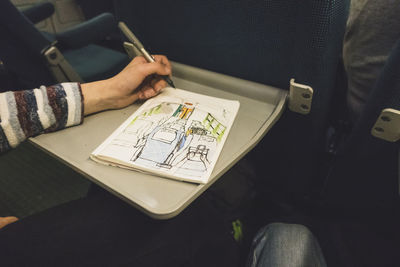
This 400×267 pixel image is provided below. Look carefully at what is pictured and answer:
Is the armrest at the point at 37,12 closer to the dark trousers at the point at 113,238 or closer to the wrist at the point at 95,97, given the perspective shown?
the wrist at the point at 95,97

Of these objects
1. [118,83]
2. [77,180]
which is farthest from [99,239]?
[77,180]

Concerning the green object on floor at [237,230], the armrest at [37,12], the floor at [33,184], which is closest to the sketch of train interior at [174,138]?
the green object on floor at [237,230]

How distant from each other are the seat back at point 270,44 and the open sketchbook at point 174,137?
0.43 ft

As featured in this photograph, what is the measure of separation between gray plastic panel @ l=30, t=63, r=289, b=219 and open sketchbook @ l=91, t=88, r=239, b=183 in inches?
0.6

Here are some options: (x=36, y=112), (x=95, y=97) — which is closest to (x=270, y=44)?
(x=95, y=97)

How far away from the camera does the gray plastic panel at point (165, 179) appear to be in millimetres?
440

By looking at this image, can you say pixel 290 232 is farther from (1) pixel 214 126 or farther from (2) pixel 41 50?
(2) pixel 41 50

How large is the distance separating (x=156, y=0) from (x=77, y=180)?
99cm

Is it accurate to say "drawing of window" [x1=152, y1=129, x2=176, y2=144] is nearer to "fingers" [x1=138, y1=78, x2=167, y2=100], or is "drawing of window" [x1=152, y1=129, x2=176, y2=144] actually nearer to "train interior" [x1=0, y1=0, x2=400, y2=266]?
"fingers" [x1=138, y1=78, x2=167, y2=100]

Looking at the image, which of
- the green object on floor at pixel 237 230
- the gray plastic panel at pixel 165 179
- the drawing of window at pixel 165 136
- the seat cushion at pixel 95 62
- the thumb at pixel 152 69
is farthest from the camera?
the seat cushion at pixel 95 62

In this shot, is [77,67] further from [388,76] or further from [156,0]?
[388,76]

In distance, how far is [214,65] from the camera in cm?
Result: 74

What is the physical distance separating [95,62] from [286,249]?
1.30m

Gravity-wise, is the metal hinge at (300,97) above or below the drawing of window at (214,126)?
above
